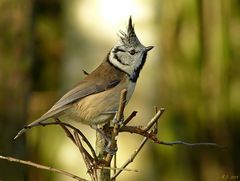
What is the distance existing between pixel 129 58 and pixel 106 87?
0.55 feet

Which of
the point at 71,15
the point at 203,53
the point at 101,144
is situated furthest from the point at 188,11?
the point at 101,144

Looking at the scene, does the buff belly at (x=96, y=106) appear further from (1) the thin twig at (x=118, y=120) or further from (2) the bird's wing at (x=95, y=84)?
(1) the thin twig at (x=118, y=120)

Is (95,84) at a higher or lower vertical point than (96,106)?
higher

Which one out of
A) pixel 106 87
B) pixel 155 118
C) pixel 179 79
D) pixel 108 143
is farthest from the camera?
pixel 179 79

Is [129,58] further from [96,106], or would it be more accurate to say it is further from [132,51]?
[96,106]

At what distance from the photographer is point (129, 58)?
386 centimetres

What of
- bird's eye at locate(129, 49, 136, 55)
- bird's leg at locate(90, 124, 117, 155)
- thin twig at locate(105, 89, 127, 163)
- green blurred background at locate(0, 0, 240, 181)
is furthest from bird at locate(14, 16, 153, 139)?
green blurred background at locate(0, 0, 240, 181)

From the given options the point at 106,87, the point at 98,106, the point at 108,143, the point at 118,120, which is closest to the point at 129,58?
the point at 106,87

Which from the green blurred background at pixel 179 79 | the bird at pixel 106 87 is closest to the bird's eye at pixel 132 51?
the bird at pixel 106 87

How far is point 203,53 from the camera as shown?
21.6ft

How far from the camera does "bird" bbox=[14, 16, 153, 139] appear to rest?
3668mm

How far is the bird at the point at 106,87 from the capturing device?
3.67m

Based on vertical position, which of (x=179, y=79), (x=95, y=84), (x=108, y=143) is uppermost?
(x=179, y=79)

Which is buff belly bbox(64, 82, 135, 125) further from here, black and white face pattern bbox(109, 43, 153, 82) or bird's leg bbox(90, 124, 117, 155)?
bird's leg bbox(90, 124, 117, 155)
